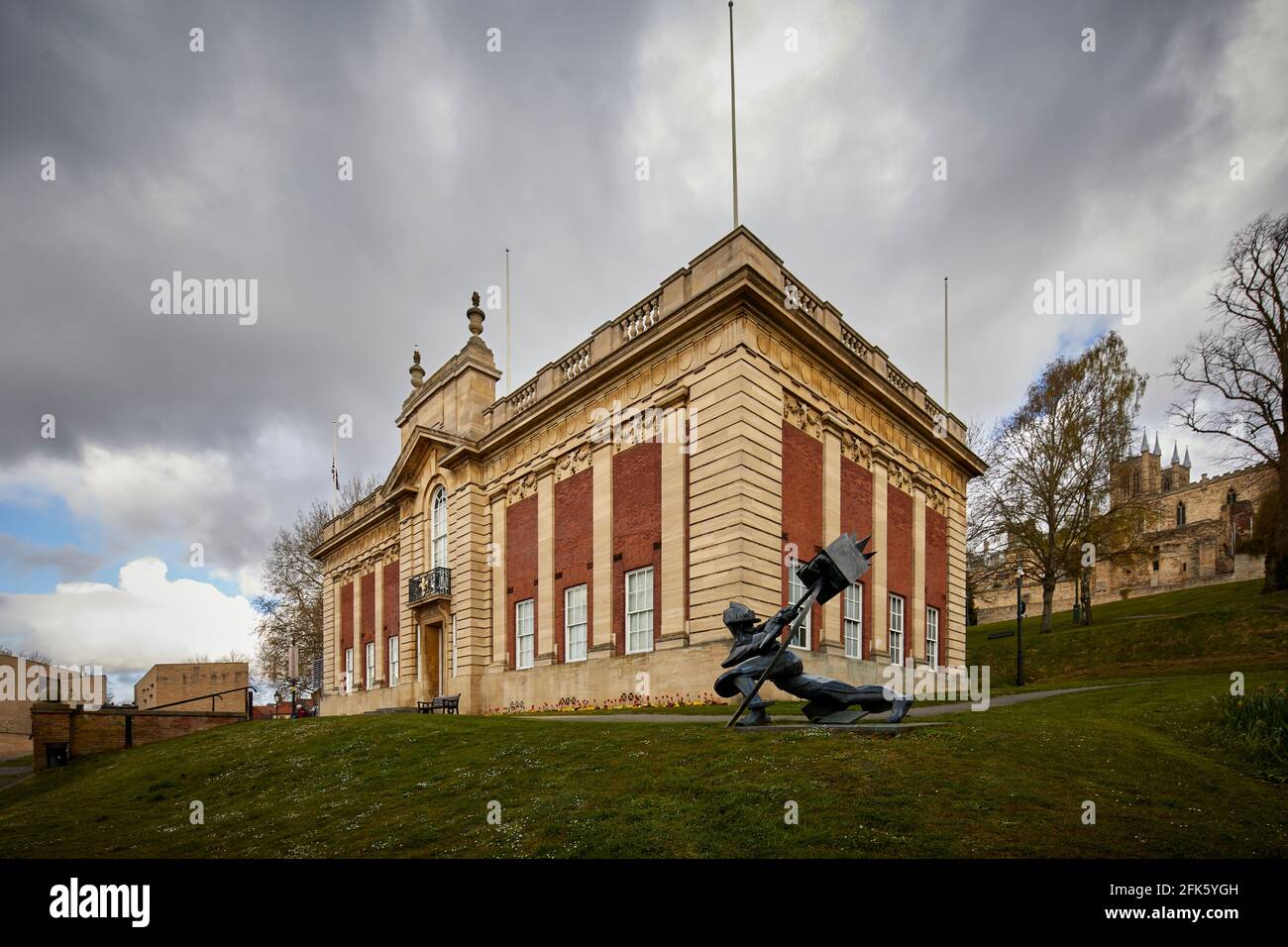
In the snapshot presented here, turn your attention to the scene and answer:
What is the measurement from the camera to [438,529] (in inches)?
1289

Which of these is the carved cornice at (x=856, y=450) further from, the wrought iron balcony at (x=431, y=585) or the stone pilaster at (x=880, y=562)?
the wrought iron balcony at (x=431, y=585)

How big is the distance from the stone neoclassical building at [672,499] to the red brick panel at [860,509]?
0.31 feet

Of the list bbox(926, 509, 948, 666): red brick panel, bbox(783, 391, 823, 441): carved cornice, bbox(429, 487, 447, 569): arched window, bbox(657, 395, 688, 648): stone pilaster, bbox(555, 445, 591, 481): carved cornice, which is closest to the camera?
bbox(657, 395, 688, 648): stone pilaster

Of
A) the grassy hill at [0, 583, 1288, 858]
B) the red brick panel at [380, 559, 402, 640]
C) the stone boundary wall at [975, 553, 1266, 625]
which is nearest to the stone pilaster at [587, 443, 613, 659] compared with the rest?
Answer: the grassy hill at [0, 583, 1288, 858]

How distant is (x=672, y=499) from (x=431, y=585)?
14.3 meters

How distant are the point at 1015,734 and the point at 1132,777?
2.02m

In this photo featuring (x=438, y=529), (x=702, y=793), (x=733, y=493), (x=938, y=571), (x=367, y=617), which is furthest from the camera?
(x=367, y=617)

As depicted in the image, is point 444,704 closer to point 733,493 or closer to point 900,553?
point 733,493

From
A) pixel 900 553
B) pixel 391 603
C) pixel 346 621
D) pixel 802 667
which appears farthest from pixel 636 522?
pixel 346 621

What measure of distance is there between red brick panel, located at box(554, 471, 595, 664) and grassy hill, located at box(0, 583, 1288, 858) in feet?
27.8

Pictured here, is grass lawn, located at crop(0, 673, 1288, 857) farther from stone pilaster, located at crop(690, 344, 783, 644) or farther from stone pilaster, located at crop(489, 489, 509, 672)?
stone pilaster, located at crop(489, 489, 509, 672)

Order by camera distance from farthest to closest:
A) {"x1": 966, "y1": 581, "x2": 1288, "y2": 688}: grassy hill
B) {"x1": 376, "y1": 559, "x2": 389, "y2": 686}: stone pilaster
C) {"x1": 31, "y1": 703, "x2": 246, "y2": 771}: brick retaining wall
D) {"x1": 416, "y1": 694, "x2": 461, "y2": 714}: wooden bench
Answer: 1. {"x1": 376, "y1": 559, "x2": 389, "y2": 686}: stone pilaster
2. {"x1": 966, "y1": 581, "x2": 1288, "y2": 688}: grassy hill
3. {"x1": 416, "y1": 694, "x2": 461, "y2": 714}: wooden bench
4. {"x1": 31, "y1": 703, "x2": 246, "y2": 771}: brick retaining wall

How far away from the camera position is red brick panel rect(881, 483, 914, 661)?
27.0m

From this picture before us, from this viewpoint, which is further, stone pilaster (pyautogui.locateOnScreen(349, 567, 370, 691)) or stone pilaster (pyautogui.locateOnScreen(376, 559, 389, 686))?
stone pilaster (pyautogui.locateOnScreen(349, 567, 370, 691))
